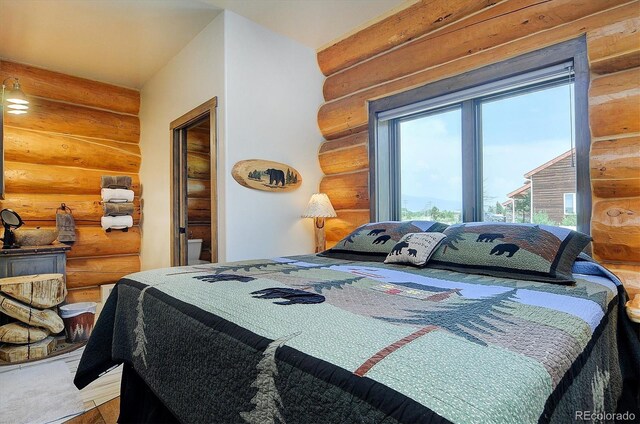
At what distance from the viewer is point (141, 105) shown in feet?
14.6

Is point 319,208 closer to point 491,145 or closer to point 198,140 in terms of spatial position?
point 491,145

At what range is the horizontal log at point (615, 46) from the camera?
68.8 inches

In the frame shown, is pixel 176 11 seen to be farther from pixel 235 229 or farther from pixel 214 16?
pixel 235 229

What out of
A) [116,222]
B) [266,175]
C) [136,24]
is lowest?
[116,222]

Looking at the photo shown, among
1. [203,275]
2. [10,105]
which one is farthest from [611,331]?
[10,105]

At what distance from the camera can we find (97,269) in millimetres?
4047

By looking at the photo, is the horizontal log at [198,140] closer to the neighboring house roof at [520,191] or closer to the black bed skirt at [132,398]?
the black bed skirt at [132,398]

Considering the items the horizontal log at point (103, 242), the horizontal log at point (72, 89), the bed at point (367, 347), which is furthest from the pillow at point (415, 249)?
the horizontal log at point (72, 89)

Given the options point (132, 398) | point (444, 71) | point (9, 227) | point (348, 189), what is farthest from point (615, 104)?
point (9, 227)

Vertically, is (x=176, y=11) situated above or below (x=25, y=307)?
above

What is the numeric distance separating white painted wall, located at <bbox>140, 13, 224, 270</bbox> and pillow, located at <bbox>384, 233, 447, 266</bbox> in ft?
5.76

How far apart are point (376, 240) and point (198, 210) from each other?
9.86 feet

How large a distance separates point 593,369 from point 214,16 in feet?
10.8

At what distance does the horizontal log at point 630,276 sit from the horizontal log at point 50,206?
4.83 meters
